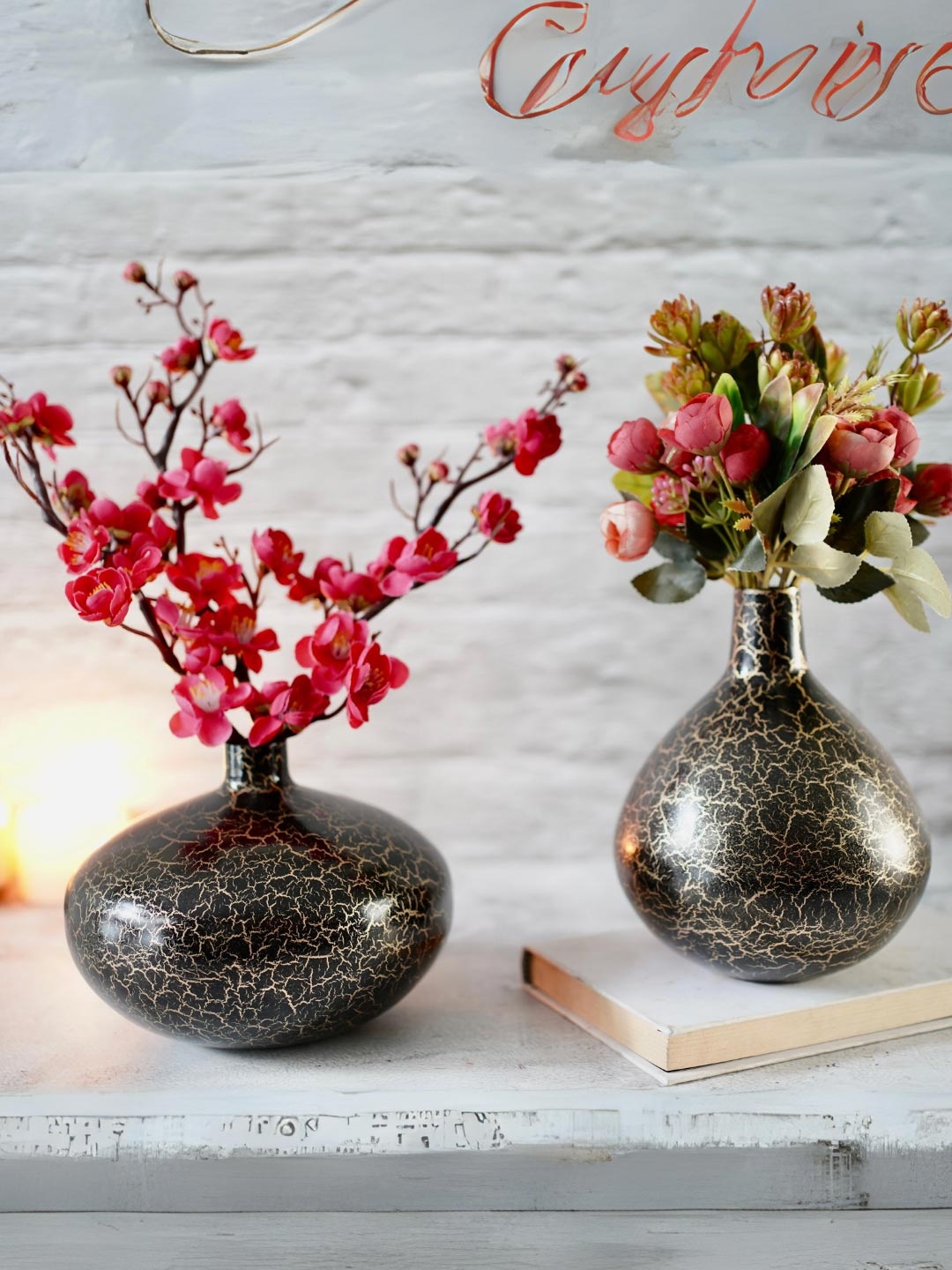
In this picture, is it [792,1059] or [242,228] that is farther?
[242,228]

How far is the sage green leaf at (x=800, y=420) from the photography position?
71 centimetres

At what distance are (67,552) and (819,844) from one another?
0.53 m

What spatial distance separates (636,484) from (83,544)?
1.40 feet

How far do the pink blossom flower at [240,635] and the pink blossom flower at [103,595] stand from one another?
70mm

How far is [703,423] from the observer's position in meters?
0.70

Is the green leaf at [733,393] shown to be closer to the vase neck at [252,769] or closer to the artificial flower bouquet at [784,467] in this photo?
the artificial flower bouquet at [784,467]

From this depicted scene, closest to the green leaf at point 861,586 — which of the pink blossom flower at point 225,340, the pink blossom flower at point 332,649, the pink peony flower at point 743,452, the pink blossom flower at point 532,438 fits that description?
the pink peony flower at point 743,452

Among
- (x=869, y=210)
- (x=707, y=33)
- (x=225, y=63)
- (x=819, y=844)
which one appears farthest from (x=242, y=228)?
(x=819, y=844)

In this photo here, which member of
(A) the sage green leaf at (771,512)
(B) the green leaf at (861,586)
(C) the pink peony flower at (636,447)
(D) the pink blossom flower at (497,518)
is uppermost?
(C) the pink peony flower at (636,447)

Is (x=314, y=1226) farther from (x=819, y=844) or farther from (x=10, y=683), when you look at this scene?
(x=10, y=683)

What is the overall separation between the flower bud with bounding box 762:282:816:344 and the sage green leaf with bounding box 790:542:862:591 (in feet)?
0.50

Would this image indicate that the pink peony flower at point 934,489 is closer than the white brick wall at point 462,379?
Yes

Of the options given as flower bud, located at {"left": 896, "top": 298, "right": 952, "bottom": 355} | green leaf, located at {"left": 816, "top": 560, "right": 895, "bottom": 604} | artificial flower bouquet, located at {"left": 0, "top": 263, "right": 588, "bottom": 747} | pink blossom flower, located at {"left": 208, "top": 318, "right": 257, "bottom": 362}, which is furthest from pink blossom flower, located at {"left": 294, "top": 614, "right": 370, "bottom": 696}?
flower bud, located at {"left": 896, "top": 298, "right": 952, "bottom": 355}

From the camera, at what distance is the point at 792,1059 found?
2.47 ft
